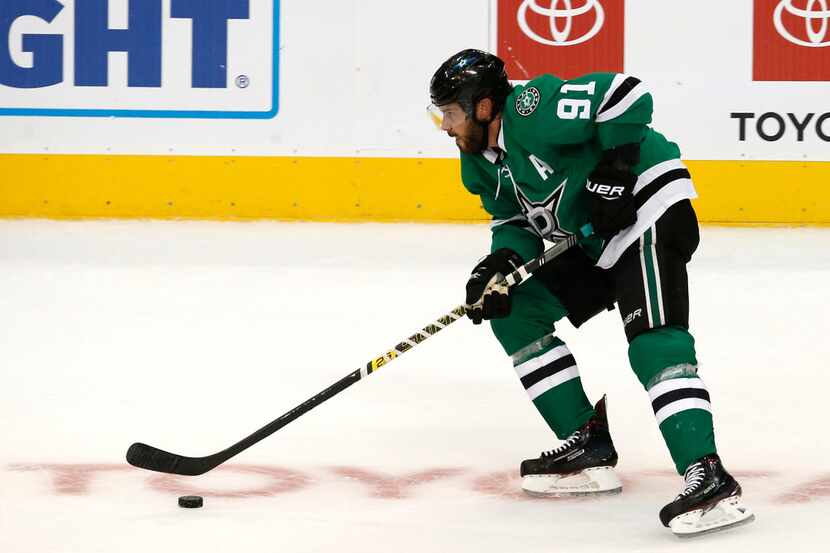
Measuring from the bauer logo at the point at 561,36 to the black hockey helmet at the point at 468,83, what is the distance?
3.99m

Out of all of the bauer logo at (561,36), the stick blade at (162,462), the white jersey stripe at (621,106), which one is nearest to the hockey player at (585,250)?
the white jersey stripe at (621,106)

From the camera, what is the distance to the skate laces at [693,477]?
8.27 ft

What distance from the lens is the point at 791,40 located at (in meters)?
6.68

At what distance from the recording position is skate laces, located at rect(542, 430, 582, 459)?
292 cm

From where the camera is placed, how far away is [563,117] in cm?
270

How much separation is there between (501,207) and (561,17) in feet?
13.0

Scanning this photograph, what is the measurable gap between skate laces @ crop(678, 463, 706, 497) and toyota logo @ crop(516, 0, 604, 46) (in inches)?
174

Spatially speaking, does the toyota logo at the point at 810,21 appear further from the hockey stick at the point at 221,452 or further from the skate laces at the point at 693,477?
the skate laces at the point at 693,477

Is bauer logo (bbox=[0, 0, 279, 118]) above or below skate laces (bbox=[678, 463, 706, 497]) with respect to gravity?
above

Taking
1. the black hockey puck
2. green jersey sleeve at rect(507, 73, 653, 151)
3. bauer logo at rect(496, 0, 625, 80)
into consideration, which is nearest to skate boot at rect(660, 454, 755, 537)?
green jersey sleeve at rect(507, 73, 653, 151)

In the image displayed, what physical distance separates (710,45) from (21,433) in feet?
14.2

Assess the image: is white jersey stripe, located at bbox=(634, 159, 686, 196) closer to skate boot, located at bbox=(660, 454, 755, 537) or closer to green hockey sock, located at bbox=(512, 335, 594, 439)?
green hockey sock, located at bbox=(512, 335, 594, 439)

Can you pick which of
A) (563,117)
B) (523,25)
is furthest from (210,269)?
(563,117)

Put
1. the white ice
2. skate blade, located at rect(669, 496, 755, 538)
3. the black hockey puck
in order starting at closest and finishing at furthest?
skate blade, located at rect(669, 496, 755, 538), the white ice, the black hockey puck
